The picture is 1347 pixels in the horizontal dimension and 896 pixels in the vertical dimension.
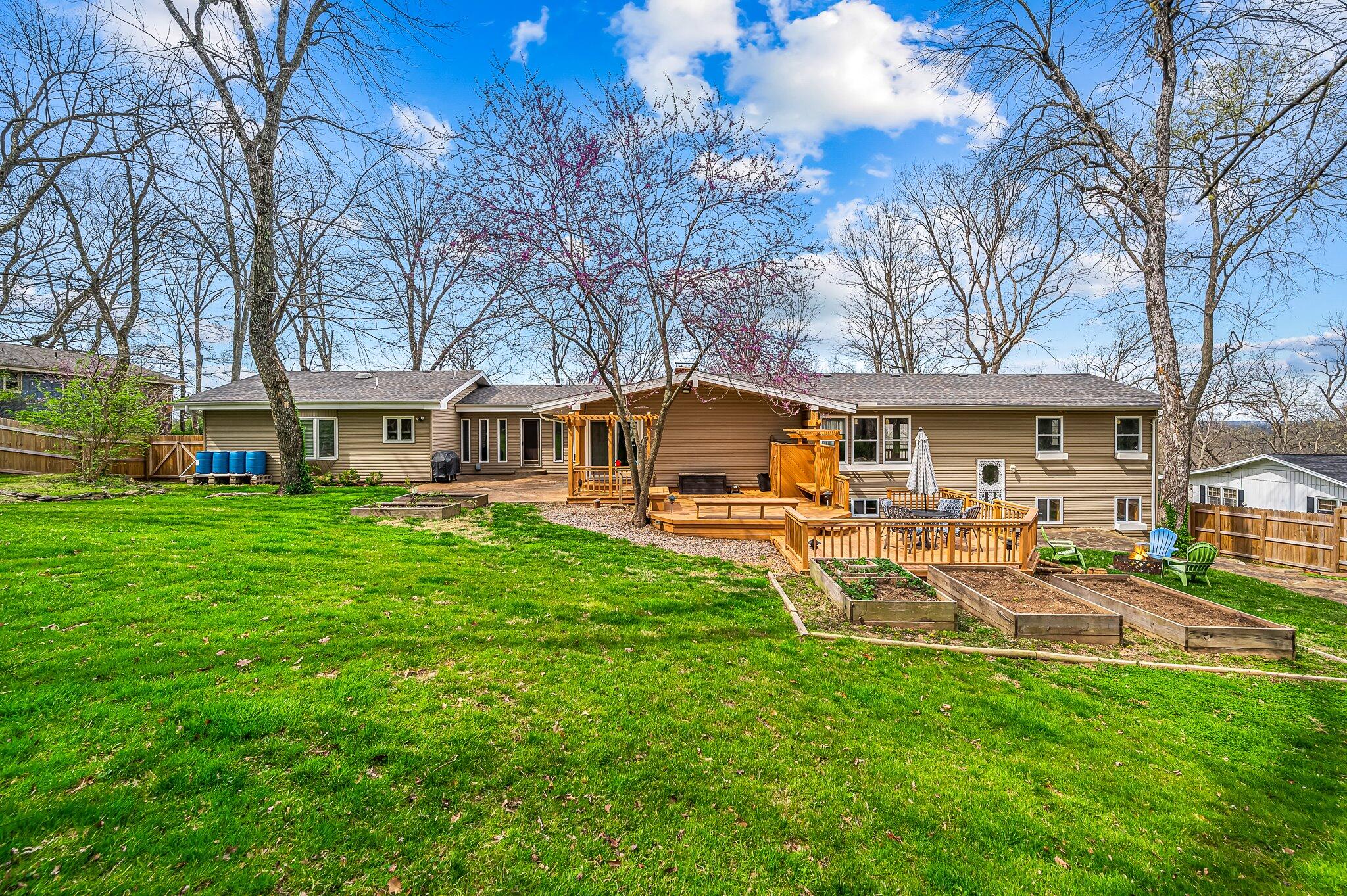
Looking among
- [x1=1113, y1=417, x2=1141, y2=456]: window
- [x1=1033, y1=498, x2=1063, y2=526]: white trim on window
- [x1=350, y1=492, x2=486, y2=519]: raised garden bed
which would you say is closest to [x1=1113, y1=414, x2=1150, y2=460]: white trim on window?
[x1=1113, y1=417, x2=1141, y2=456]: window

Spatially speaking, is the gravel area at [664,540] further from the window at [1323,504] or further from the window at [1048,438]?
the window at [1323,504]

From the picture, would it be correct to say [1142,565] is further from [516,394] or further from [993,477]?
[516,394]

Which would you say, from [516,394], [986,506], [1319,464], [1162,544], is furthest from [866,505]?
[1319,464]

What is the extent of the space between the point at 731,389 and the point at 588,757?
12.2 metres

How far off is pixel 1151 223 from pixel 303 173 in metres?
21.4

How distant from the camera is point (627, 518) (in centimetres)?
1278

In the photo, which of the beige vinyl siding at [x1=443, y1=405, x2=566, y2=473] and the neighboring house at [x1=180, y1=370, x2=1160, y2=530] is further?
the beige vinyl siding at [x1=443, y1=405, x2=566, y2=473]

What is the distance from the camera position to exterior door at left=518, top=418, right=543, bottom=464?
75.9 ft

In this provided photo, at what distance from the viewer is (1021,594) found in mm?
7297

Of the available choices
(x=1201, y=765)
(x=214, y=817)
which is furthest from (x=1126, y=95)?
(x=214, y=817)

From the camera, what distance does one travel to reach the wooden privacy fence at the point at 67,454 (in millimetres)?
15867

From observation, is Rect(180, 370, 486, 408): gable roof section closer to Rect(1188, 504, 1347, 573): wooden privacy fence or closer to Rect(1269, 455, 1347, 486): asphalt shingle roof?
Rect(1188, 504, 1347, 573): wooden privacy fence

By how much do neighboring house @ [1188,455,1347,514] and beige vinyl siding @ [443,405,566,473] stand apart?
2159 centimetres

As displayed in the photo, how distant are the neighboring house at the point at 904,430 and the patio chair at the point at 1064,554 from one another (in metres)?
5.56
